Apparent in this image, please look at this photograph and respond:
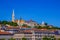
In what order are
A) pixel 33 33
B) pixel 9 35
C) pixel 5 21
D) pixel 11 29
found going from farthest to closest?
pixel 5 21 → pixel 11 29 → pixel 33 33 → pixel 9 35

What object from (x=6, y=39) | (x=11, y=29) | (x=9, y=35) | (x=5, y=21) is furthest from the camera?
(x=5, y=21)

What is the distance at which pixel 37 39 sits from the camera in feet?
37.1

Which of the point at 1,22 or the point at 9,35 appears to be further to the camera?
the point at 1,22

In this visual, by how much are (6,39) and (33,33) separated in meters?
1.97

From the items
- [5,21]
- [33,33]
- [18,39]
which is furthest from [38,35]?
[5,21]

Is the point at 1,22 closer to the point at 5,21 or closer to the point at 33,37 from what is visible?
the point at 5,21

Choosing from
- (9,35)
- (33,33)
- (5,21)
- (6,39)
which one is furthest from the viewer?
(5,21)

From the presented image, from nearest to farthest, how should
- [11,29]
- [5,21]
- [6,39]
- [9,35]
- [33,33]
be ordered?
[6,39], [9,35], [33,33], [11,29], [5,21]

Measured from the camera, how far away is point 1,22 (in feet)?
59.5

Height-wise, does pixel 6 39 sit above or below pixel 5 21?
below

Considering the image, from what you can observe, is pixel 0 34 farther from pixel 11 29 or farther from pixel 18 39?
pixel 11 29

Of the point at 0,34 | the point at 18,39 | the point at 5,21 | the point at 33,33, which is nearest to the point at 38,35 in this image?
the point at 33,33

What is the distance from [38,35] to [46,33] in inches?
24.0

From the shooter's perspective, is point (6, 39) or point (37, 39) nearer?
point (6, 39)
